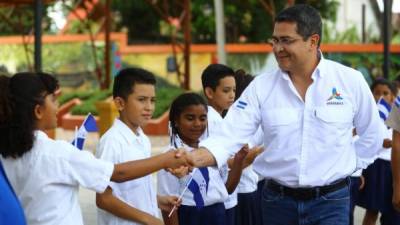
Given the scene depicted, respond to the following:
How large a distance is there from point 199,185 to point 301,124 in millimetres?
923

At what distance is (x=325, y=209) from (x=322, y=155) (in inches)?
11.0

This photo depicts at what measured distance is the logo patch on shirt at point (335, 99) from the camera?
4.34m

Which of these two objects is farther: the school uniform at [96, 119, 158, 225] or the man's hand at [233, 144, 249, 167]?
the man's hand at [233, 144, 249, 167]

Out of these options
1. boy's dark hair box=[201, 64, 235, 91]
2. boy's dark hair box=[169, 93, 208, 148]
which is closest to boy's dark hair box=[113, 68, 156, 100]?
boy's dark hair box=[169, 93, 208, 148]

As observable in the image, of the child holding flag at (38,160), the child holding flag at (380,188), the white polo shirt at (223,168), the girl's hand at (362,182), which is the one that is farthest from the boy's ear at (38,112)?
the child holding flag at (380,188)

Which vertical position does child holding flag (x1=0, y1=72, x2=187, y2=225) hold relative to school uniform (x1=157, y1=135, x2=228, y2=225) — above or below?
above

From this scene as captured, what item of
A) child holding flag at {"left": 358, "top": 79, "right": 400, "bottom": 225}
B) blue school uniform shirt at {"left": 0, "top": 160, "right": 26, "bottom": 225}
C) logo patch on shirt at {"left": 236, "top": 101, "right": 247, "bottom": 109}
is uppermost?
logo patch on shirt at {"left": 236, "top": 101, "right": 247, "bottom": 109}

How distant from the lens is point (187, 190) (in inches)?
201

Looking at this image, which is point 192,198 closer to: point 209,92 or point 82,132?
point 82,132

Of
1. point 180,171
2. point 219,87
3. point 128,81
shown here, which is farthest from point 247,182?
point 128,81

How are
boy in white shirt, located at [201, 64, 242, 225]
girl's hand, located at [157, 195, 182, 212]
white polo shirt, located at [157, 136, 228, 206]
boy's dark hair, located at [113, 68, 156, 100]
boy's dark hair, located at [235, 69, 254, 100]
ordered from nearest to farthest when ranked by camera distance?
1. boy's dark hair, located at [113, 68, 156, 100]
2. girl's hand, located at [157, 195, 182, 212]
3. white polo shirt, located at [157, 136, 228, 206]
4. boy in white shirt, located at [201, 64, 242, 225]
5. boy's dark hair, located at [235, 69, 254, 100]

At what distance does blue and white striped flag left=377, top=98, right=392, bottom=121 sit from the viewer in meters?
7.42

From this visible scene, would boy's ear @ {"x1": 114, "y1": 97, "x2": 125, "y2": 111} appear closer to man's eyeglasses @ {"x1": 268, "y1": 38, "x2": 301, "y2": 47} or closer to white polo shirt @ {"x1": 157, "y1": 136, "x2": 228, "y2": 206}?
white polo shirt @ {"x1": 157, "y1": 136, "x2": 228, "y2": 206}

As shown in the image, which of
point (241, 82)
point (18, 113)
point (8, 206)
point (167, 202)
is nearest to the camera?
point (8, 206)
